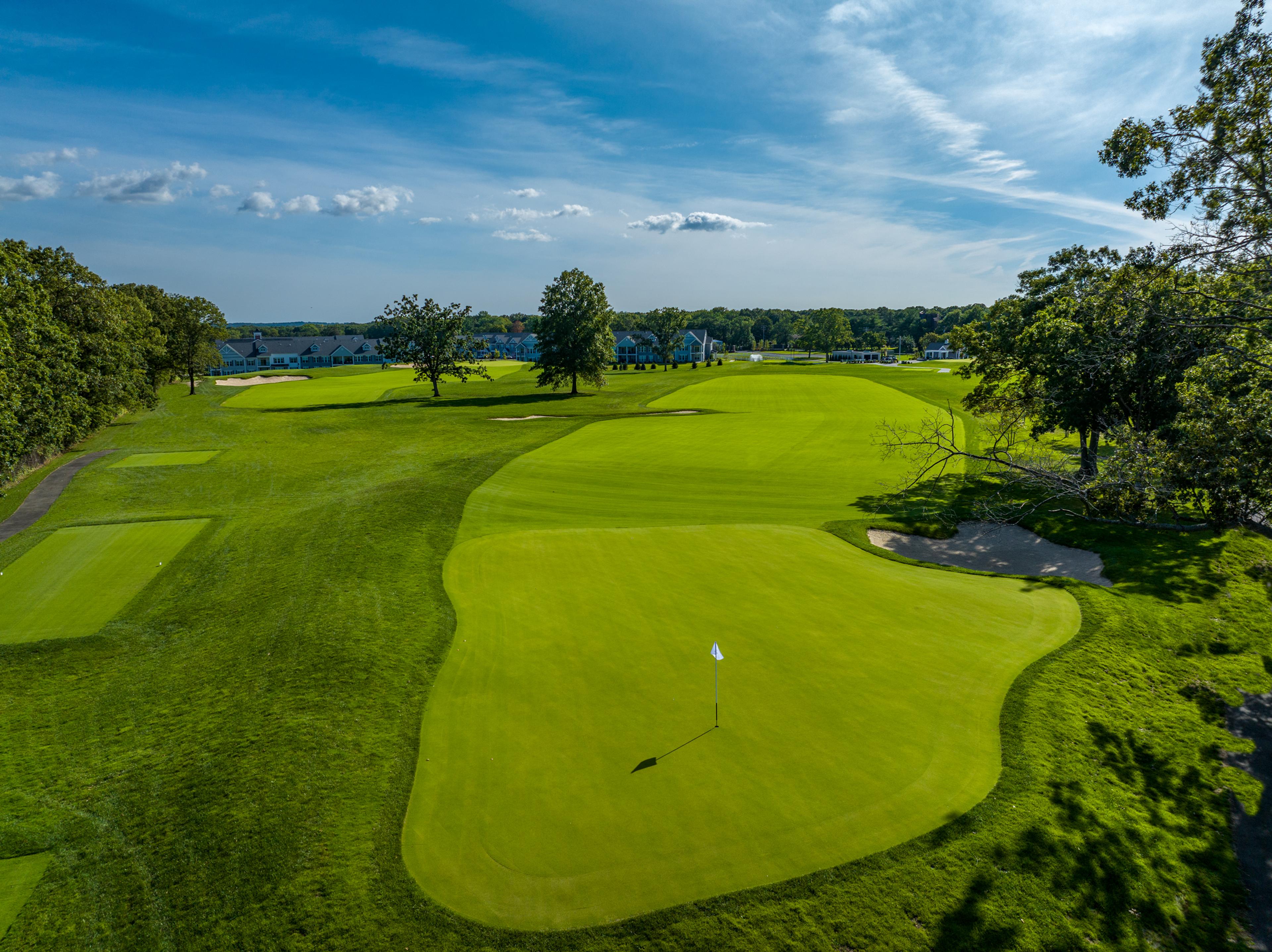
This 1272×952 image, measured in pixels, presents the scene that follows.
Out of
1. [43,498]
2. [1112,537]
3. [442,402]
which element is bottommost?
[1112,537]

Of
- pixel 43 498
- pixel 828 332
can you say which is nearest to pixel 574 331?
pixel 43 498

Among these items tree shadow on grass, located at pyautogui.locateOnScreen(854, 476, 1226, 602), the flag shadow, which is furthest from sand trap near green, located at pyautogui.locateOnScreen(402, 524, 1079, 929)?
tree shadow on grass, located at pyautogui.locateOnScreen(854, 476, 1226, 602)

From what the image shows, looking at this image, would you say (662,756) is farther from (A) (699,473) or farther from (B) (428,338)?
(B) (428,338)

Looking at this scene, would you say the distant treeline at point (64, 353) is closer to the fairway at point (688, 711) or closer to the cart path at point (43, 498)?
Answer: the cart path at point (43, 498)

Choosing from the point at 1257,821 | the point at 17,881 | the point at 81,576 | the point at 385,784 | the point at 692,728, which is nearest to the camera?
the point at 17,881

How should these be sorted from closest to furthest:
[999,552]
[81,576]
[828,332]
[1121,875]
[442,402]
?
[1121,875] → [81,576] → [999,552] → [442,402] → [828,332]

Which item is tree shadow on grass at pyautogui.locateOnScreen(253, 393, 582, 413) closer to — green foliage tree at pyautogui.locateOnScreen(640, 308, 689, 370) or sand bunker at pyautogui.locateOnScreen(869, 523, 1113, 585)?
sand bunker at pyautogui.locateOnScreen(869, 523, 1113, 585)

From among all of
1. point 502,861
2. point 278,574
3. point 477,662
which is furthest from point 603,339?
point 502,861
